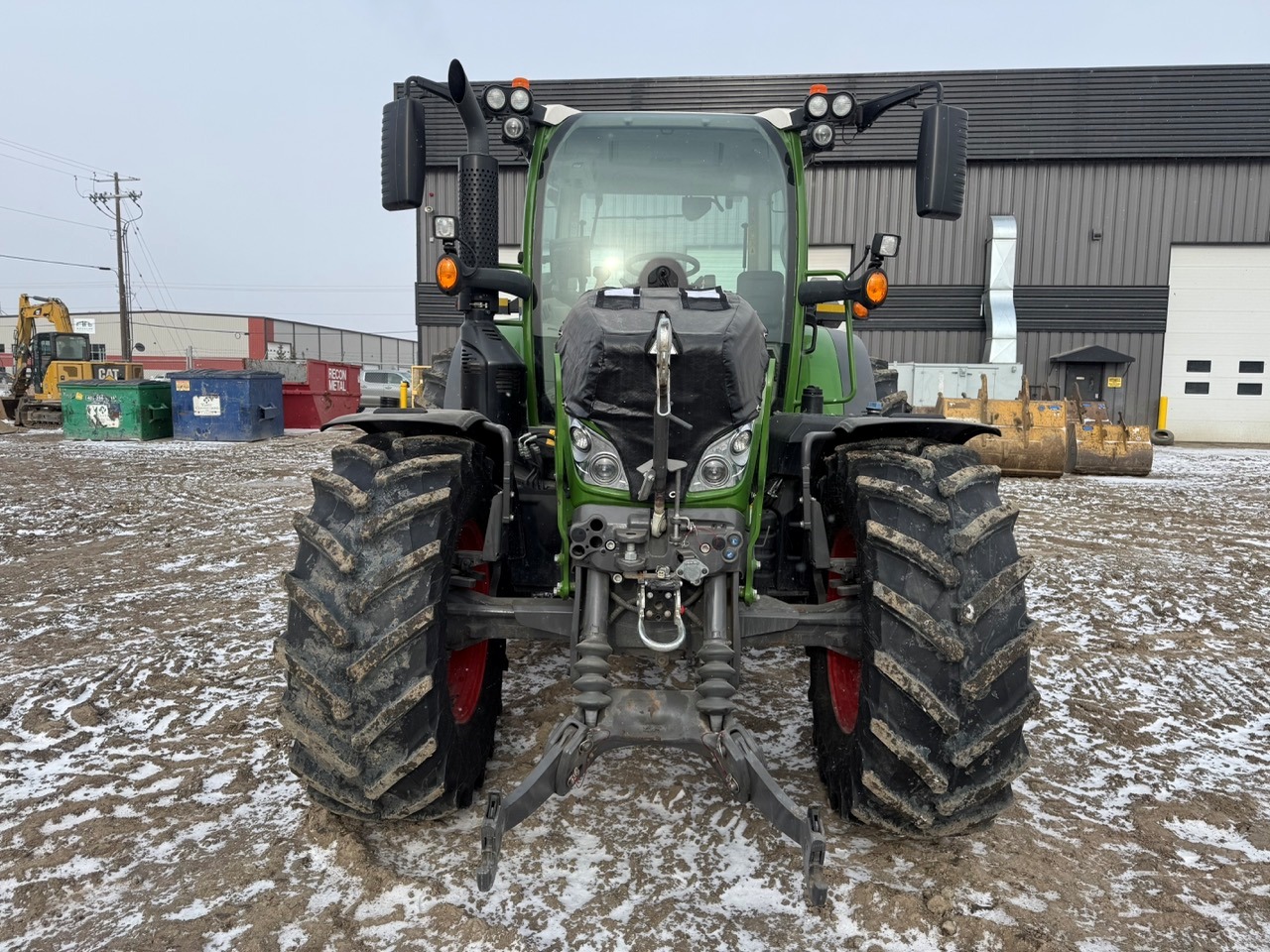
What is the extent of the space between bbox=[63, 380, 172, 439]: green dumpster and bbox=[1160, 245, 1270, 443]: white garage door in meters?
24.5

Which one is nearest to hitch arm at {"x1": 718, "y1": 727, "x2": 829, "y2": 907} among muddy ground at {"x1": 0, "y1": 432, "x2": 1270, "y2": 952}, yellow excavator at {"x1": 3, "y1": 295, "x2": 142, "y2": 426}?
muddy ground at {"x1": 0, "y1": 432, "x2": 1270, "y2": 952}

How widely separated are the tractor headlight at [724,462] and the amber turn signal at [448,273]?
1.39m

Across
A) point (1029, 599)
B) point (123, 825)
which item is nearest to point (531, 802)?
point (123, 825)

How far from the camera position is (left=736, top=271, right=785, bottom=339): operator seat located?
11.5ft

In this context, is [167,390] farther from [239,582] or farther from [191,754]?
[191,754]

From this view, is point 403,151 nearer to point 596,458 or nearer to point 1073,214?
point 596,458

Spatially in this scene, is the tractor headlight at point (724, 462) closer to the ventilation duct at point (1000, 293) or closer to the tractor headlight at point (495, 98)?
the tractor headlight at point (495, 98)

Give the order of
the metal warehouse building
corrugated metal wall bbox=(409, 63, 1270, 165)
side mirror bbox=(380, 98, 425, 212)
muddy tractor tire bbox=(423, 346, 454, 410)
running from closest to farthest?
side mirror bbox=(380, 98, 425, 212) → muddy tractor tire bbox=(423, 346, 454, 410) → corrugated metal wall bbox=(409, 63, 1270, 165) → the metal warehouse building

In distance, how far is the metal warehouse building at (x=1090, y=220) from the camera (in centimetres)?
2108

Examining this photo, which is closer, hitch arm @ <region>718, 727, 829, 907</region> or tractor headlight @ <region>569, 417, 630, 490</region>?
hitch arm @ <region>718, 727, 829, 907</region>

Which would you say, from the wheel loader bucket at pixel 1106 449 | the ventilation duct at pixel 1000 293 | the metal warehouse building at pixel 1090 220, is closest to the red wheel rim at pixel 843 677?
the wheel loader bucket at pixel 1106 449

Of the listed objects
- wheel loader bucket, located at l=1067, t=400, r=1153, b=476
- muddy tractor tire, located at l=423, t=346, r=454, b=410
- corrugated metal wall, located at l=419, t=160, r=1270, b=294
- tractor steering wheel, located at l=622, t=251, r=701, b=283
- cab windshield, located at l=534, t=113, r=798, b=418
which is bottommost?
wheel loader bucket, located at l=1067, t=400, r=1153, b=476

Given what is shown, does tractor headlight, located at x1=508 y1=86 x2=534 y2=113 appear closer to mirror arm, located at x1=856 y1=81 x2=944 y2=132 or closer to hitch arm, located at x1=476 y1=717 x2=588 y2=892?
mirror arm, located at x1=856 y1=81 x2=944 y2=132

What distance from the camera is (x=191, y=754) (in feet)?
10.4
